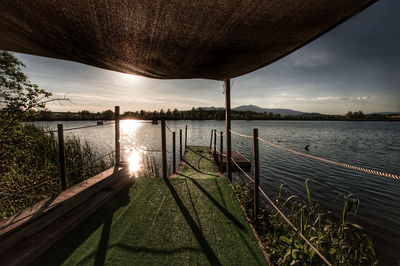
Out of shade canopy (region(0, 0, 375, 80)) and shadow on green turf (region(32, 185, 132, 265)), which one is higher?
shade canopy (region(0, 0, 375, 80))

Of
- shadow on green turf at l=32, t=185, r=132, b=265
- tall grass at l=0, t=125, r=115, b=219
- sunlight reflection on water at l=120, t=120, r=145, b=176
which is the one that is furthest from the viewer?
sunlight reflection on water at l=120, t=120, r=145, b=176

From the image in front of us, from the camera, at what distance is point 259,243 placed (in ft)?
7.35

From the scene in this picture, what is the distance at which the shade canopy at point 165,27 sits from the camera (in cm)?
129

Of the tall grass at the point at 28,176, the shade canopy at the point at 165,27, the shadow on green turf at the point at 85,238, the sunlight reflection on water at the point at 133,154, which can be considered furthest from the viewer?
the sunlight reflection on water at the point at 133,154

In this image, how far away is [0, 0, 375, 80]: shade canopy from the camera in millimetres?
1293

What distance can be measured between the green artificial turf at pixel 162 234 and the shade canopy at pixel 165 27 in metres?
2.49

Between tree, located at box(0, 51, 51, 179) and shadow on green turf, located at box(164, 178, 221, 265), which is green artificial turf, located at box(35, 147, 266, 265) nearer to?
shadow on green turf, located at box(164, 178, 221, 265)

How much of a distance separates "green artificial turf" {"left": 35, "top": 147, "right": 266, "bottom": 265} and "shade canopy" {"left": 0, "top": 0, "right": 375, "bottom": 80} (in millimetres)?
2487

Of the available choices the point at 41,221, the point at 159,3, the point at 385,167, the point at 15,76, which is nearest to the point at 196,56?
the point at 159,3

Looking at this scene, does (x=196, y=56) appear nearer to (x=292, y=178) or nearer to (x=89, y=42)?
(x=89, y=42)

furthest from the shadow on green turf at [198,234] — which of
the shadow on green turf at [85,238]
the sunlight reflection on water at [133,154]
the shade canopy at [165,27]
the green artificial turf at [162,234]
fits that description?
the shade canopy at [165,27]

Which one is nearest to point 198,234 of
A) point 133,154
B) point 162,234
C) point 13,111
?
point 162,234

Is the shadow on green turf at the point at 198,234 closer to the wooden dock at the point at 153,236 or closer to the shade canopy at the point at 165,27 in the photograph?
the wooden dock at the point at 153,236

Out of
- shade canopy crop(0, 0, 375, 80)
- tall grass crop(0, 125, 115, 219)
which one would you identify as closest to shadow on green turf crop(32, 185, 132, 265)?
tall grass crop(0, 125, 115, 219)
